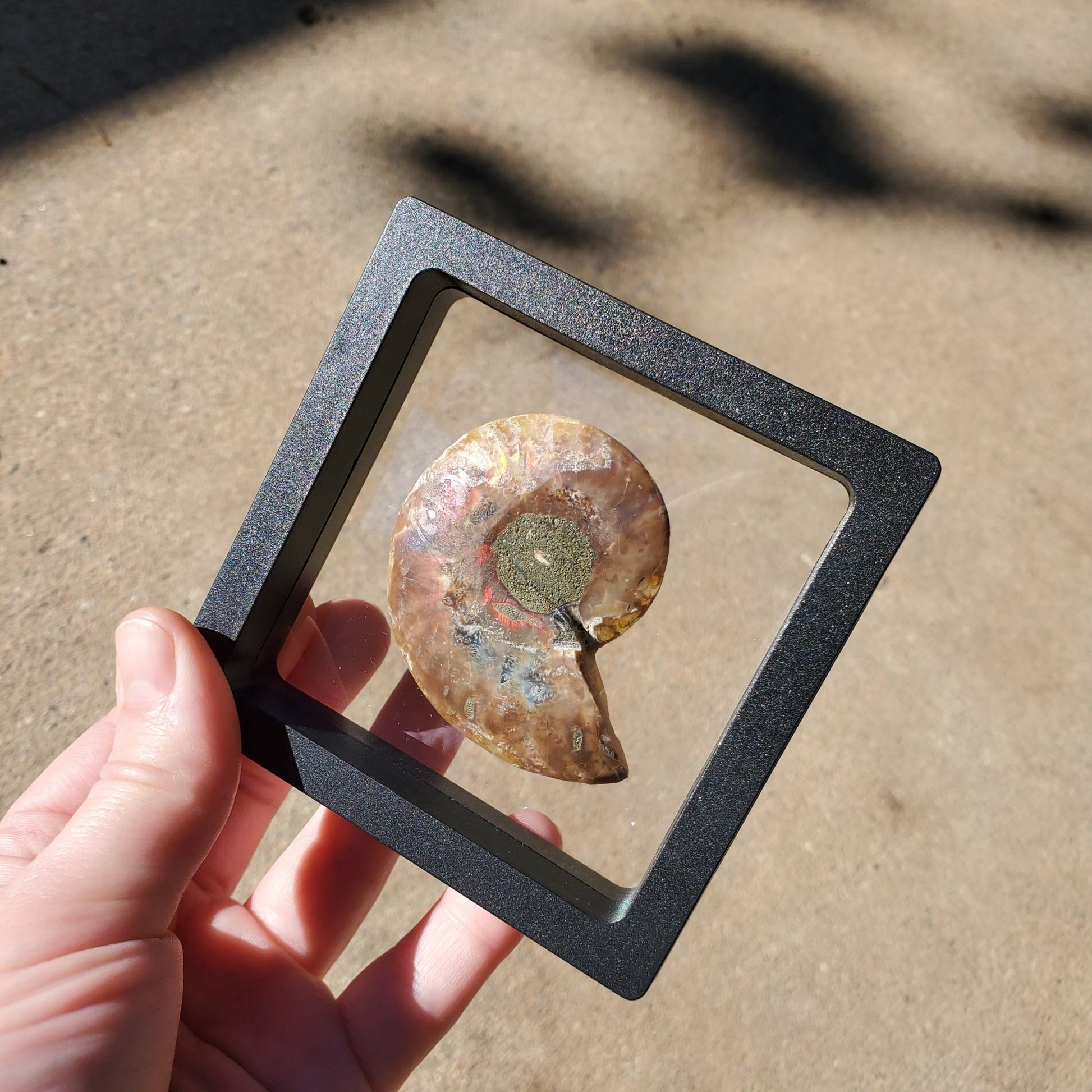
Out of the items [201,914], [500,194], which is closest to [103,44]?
[500,194]

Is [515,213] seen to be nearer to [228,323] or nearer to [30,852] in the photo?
[228,323]

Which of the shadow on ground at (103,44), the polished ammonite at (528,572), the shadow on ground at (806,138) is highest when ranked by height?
the shadow on ground at (806,138)

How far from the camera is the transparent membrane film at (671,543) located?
811 millimetres

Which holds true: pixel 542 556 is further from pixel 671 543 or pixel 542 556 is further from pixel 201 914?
pixel 201 914

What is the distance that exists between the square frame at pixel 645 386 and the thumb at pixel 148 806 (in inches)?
1.4

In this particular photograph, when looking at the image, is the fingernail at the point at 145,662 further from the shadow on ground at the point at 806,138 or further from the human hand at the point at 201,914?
the shadow on ground at the point at 806,138

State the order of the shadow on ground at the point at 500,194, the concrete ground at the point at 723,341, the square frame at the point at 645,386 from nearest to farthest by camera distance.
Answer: the square frame at the point at 645,386
the concrete ground at the point at 723,341
the shadow on ground at the point at 500,194

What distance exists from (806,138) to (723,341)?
493mm

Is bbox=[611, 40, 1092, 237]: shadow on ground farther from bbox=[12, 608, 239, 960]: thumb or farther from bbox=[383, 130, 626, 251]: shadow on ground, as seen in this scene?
bbox=[12, 608, 239, 960]: thumb

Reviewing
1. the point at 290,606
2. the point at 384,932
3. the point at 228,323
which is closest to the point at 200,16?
the point at 228,323

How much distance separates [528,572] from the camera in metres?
0.78

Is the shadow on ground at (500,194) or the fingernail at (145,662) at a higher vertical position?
the shadow on ground at (500,194)

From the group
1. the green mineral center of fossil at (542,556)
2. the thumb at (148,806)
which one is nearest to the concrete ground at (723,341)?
the thumb at (148,806)

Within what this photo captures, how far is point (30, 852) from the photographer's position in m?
0.90
